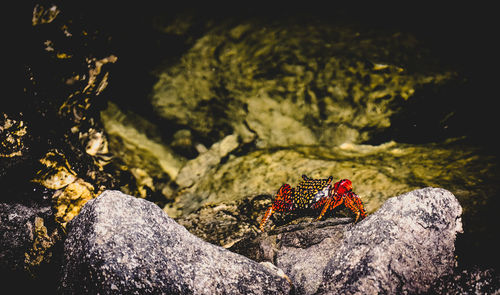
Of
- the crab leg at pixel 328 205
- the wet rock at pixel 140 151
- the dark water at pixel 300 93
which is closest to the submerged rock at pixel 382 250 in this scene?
the crab leg at pixel 328 205

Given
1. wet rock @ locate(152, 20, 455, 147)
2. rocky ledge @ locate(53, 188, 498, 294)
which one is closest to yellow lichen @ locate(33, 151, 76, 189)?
rocky ledge @ locate(53, 188, 498, 294)

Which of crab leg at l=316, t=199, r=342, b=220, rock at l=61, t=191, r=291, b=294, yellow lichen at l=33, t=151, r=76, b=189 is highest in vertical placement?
yellow lichen at l=33, t=151, r=76, b=189

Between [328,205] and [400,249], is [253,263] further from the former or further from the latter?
[400,249]

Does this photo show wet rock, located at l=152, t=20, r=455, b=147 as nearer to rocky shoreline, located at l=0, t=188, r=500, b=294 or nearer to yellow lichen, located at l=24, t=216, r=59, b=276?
rocky shoreline, located at l=0, t=188, r=500, b=294

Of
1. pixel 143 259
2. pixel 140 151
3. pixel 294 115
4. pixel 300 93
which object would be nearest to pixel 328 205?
pixel 143 259

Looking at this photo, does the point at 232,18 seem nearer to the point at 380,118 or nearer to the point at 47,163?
the point at 380,118

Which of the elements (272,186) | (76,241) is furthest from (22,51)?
(272,186)

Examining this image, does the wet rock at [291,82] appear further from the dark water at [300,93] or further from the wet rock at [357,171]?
the wet rock at [357,171]
